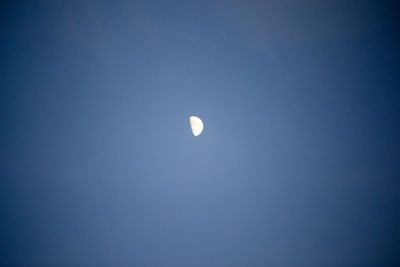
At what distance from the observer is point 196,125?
8.73ft

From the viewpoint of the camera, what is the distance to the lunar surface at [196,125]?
265 centimetres

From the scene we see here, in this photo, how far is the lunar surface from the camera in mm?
2654

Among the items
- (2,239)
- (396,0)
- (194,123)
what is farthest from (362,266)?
(2,239)

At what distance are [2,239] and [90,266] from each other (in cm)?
138

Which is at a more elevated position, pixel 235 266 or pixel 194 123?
pixel 194 123

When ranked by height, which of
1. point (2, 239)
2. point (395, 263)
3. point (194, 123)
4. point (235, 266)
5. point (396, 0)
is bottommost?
point (395, 263)

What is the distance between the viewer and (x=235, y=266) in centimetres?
273

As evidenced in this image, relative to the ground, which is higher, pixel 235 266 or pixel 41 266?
pixel 41 266

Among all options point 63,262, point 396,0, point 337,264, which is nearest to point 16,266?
point 63,262

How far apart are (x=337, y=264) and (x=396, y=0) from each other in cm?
416

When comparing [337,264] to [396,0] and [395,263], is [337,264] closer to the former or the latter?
[395,263]

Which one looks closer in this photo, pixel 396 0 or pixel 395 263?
pixel 396 0

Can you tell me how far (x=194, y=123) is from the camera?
2.66 metres

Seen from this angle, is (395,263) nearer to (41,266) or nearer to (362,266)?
(362,266)
